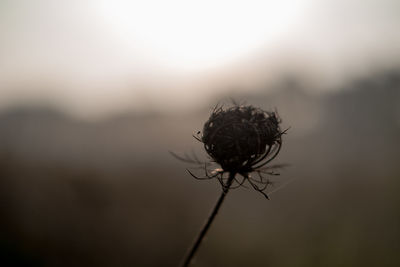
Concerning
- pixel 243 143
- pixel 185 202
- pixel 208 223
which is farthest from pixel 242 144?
pixel 185 202

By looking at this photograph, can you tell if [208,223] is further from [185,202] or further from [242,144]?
[185,202]

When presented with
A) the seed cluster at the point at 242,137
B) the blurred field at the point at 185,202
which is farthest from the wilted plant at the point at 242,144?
the blurred field at the point at 185,202

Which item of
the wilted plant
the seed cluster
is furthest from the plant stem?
the seed cluster

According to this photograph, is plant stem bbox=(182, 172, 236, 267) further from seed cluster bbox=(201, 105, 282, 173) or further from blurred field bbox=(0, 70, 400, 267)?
blurred field bbox=(0, 70, 400, 267)

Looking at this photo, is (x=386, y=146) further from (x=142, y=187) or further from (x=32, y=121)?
(x=32, y=121)

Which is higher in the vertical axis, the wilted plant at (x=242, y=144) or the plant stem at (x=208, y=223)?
the wilted plant at (x=242, y=144)

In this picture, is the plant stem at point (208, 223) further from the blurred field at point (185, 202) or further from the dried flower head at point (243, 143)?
the blurred field at point (185, 202)
